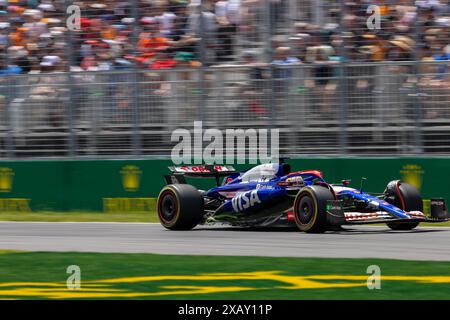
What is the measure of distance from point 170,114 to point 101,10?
8.14 ft

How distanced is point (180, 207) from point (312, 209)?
2258mm

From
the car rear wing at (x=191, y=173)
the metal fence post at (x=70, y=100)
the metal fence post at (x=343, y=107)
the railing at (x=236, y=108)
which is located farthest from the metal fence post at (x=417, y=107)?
the metal fence post at (x=70, y=100)

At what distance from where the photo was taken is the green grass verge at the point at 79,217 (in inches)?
677

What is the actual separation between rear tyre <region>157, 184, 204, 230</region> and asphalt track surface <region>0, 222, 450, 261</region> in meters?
0.17

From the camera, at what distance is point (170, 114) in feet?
60.6

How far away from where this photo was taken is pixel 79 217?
17.9 m

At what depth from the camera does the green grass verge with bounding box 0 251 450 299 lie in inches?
320

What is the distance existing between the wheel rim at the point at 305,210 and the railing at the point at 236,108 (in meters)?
3.78

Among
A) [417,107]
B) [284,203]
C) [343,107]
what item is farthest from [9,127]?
[417,107]

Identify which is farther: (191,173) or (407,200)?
(191,173)

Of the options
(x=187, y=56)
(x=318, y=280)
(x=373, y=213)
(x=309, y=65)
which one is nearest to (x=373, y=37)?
Result: (x=309, y=65)

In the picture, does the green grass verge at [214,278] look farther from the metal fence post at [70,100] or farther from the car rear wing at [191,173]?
the metal fence post at [70,100]

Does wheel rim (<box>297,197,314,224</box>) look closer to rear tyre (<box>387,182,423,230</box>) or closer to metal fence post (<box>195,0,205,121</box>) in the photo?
rear tyre (<box>387,182,423,230</box>)

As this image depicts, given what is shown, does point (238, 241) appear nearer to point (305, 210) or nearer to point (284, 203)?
point (305, 210)
